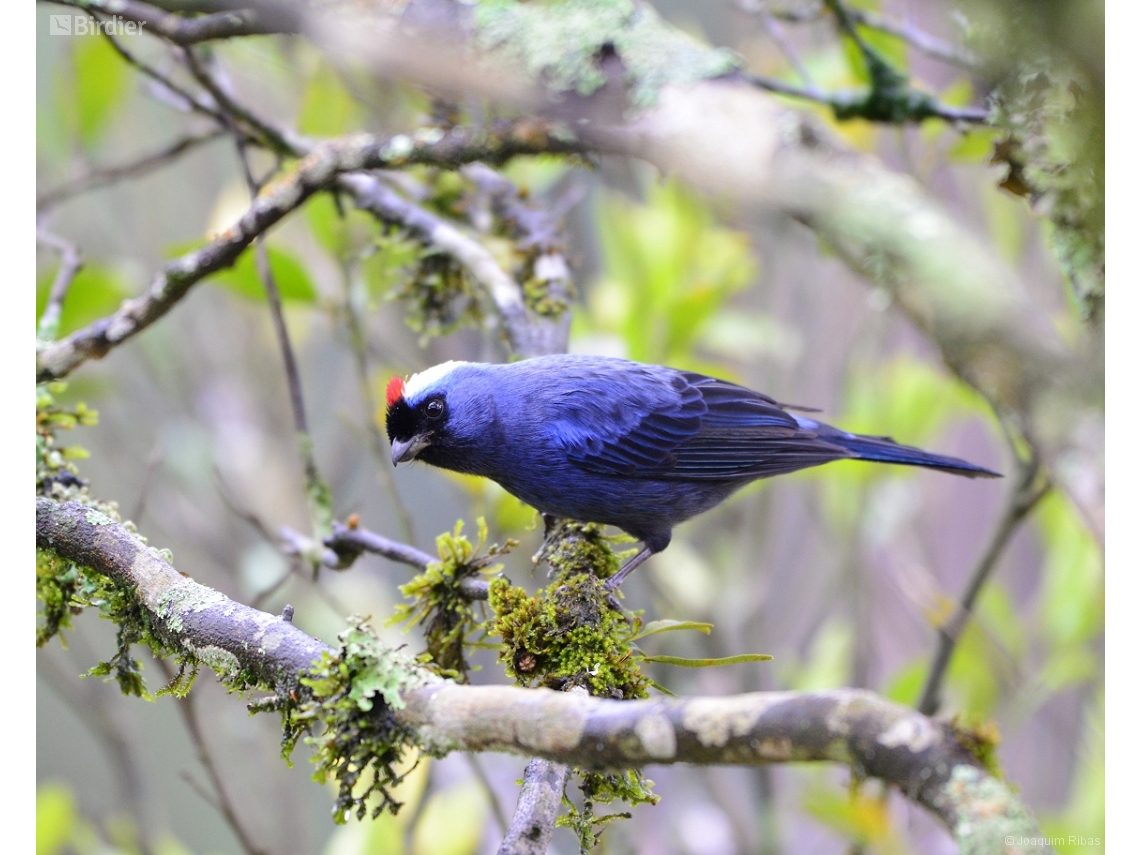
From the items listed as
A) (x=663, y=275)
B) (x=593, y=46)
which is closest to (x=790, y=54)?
(x=663, y=275)

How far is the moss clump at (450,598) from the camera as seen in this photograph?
82.7 inches

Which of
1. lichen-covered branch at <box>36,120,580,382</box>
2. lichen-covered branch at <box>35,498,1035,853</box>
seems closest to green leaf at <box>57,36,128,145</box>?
lichen-covered branch at <box>36,120,580,382</box>

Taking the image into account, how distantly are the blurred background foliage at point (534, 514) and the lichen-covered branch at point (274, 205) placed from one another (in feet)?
1.21

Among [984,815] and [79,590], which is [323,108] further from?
[984,815]

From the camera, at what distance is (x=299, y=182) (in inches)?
101

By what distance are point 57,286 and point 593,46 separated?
1.71 metres

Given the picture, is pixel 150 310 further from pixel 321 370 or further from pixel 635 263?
pixel 321 370

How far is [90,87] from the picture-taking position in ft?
11.5

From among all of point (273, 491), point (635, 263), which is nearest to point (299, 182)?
point (635, 263)

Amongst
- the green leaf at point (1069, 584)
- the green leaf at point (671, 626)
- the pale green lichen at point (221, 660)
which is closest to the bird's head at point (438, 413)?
the green leaf at point (671, 626)

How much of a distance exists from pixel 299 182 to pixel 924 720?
2196mm

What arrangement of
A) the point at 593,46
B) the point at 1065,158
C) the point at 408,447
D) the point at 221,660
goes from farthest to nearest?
the point at 408,447 < the point at 593,46 < the point at 1065,158 < the point at 221,660

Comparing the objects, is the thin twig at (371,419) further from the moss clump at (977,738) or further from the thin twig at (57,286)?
the moss clump at (977,738)
